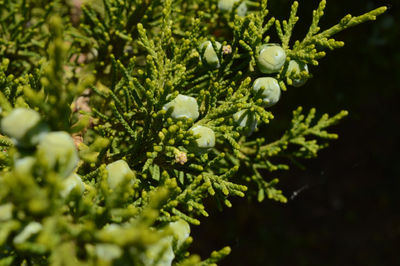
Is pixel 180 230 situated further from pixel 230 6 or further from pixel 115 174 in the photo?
pixel 230 6

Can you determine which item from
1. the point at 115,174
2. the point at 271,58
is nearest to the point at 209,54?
the point at 271,58

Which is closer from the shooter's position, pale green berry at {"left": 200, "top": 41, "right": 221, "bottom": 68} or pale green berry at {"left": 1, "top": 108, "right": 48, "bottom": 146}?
pale green berry at {"left": 1, "top": 108, "right": 48, "bottom": 146}

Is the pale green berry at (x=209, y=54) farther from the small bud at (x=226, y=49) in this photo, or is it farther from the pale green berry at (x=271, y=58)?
the pale green berry at (x=271, y=58)

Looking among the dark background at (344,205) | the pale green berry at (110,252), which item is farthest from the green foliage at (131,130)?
the dark background at (344,205)

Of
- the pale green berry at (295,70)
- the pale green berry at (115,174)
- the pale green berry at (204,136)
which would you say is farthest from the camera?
the pale green berry at (295,70)

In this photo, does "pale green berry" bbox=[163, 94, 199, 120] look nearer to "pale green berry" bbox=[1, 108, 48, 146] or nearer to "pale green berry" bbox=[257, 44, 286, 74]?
"pale green berry" bbox=[257, 44, 286, 74]

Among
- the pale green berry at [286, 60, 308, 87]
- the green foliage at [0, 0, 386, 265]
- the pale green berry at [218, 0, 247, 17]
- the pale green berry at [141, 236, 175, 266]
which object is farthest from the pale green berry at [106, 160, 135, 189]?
the pale green berry at [218, 0, 247, 17]
